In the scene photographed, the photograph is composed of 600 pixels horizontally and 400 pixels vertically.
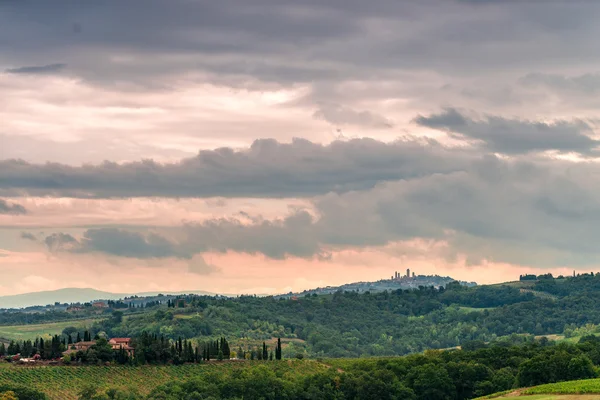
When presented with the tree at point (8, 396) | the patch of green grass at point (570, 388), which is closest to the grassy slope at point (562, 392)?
the patch of green grass at point (570, 388)

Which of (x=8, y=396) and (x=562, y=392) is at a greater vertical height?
(x=8, y=396)

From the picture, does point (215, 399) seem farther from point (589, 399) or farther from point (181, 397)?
point (589, 399)

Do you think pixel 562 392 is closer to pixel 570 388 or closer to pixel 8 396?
pixel 570 388

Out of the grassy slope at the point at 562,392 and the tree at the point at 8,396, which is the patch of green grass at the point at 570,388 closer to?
the grassy slope at the point at 562,392

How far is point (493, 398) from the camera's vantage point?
561ft

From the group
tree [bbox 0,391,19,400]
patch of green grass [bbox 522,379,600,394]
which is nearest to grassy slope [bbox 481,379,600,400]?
patch of green grass [bbox 522,379,600,394]

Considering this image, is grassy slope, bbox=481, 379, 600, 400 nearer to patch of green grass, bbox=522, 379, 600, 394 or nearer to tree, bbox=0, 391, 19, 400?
patch of green grass, bbox=522, 379, 600, 394

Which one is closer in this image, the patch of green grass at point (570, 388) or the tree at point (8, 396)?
the patch of green grass at point (570, 388)

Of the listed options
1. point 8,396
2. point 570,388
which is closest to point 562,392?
point 570,388

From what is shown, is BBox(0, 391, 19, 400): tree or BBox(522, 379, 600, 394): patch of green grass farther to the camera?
BBox(0, 391, 19, 400): tree

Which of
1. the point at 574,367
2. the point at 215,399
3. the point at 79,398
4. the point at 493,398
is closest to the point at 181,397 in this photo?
the point at 215,399

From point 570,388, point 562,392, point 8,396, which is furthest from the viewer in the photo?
point 8,396

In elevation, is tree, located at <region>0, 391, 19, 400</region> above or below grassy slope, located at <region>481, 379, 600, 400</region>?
above

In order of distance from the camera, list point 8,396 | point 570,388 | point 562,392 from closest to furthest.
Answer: point 562,392, point 570,388, point 8,396
